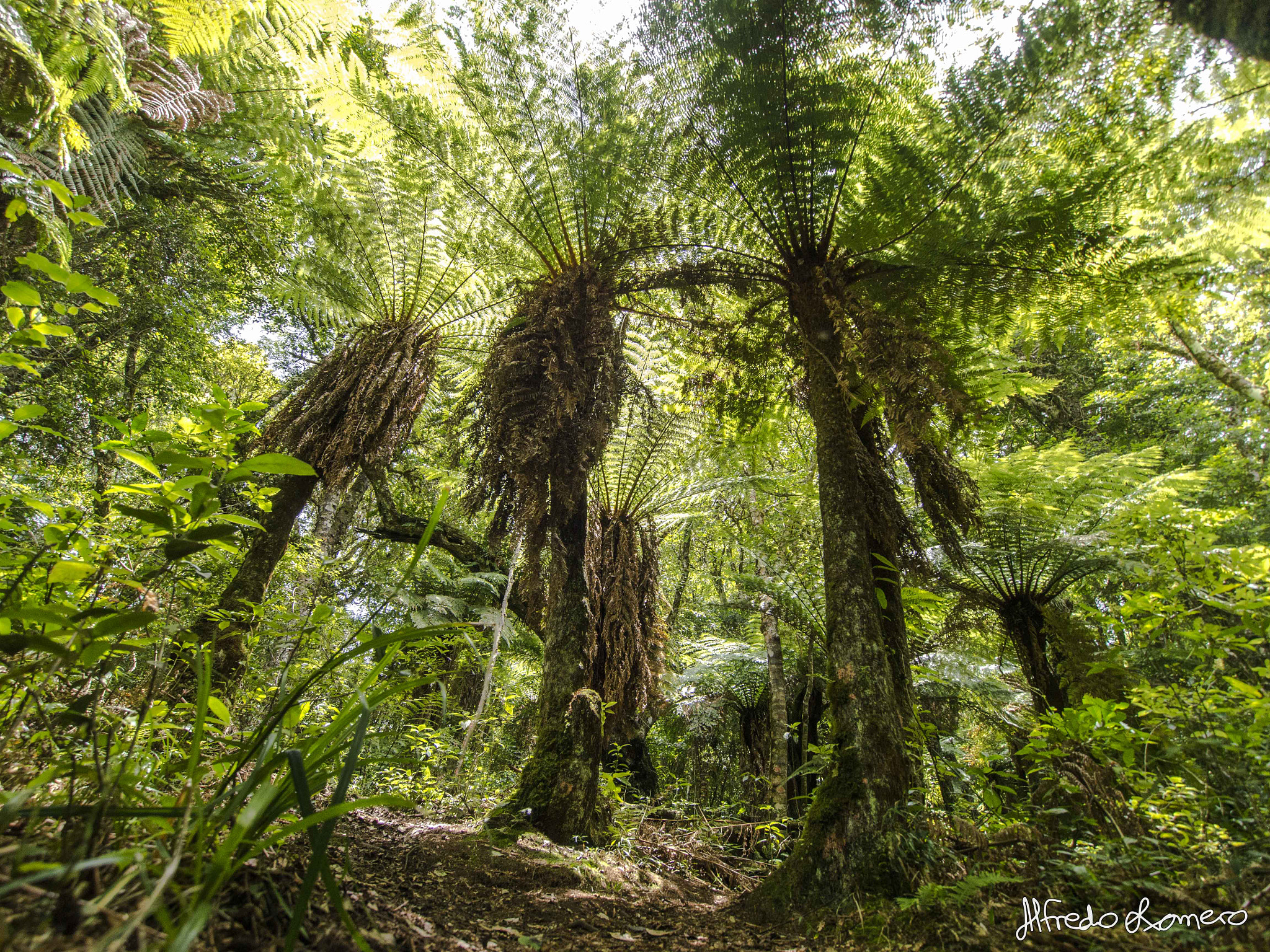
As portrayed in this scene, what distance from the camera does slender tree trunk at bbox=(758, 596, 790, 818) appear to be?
4.82 metres

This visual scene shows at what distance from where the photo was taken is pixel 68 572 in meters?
1.12

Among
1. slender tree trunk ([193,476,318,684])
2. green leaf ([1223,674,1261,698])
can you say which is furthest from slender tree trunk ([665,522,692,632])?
green leaf ([1223,674,1261,698])

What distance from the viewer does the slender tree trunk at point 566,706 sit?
9.22 feet

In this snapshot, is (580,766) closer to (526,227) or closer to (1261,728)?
(1261,728)

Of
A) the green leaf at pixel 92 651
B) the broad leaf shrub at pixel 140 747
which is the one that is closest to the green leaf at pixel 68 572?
the broad leaf shrub at pixel 140 747

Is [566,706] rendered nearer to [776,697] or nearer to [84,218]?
[84,218]

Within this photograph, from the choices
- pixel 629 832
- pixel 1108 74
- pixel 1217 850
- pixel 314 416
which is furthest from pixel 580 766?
pixel 1108 74

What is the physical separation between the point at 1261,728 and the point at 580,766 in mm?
2585
